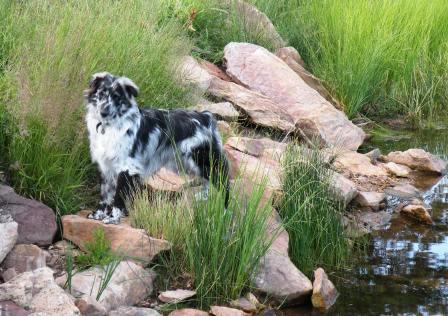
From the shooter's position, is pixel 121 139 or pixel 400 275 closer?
pixel 121 139

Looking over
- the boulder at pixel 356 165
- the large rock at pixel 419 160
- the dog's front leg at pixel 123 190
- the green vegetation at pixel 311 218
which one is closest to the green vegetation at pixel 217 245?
the dog's front leg at pixel 123 190

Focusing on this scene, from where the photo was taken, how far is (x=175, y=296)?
17.8ft

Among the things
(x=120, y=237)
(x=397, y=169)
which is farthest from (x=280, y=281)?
(x=397, y=169)

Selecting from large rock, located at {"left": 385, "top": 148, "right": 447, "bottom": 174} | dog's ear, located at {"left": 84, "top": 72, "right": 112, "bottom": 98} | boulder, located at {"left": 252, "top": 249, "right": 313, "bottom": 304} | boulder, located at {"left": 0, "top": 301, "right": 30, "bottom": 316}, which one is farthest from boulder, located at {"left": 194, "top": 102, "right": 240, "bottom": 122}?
boulder, located at {"left": 0, "top": 301, "right": 30, "bottom": 316}

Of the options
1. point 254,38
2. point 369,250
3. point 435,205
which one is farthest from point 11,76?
point 254,38

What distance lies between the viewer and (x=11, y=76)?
251 inches

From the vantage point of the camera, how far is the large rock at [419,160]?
967 cm

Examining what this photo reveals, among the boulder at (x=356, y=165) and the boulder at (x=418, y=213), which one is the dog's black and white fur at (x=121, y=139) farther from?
the boulder at (x=356, y=165)

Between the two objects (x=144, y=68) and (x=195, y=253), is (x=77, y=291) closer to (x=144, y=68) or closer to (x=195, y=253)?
(x=195, y=253)

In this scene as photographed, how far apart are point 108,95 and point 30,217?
3.69 feet

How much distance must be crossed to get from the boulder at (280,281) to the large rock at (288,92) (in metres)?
4.03

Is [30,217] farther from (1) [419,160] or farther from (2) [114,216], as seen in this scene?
(1) [419,160]

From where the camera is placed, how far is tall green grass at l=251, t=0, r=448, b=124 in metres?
10.9

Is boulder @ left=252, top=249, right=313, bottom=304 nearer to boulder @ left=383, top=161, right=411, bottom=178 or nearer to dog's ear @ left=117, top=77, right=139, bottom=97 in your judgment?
dog's ear @ left=117, top=77, right=139, bottom=97
